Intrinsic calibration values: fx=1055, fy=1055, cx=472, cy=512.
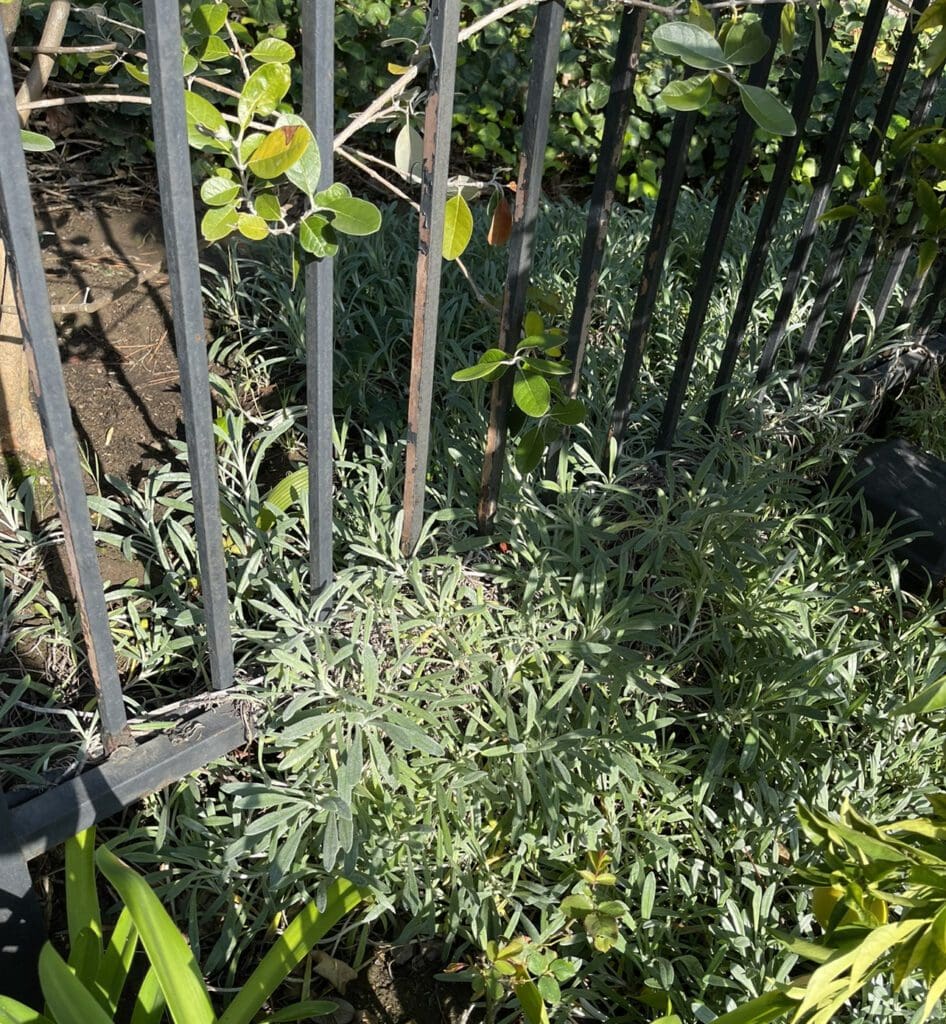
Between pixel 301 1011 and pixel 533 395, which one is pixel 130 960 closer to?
pixel 301 1011

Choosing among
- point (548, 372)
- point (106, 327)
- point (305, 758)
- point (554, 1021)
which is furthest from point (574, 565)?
point (106, 327)

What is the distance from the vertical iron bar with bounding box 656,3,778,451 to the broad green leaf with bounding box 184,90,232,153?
0.99 meters

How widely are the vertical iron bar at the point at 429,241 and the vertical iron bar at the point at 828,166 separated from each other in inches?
41.0

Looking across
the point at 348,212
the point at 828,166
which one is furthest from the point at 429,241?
the point at 828,166

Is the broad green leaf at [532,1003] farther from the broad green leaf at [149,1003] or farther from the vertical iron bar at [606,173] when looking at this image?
the vertical iron bar at [606,173]

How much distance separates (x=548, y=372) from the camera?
1.78 metres

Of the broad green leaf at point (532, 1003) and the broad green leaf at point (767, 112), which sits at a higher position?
the broad green leaf at point (767, 112)

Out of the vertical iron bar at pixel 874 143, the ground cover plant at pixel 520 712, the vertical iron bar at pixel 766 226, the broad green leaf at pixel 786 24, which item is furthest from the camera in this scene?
the vertical iron bar at pixel 874 143

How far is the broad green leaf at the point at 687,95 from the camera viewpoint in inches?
65.6

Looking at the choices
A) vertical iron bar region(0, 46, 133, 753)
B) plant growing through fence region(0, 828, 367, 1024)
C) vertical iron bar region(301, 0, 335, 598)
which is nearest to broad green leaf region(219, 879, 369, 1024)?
plant growing through fence region(0, 828, 367, 1024)

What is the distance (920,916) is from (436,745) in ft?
2.34

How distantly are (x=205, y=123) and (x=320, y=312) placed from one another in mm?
300

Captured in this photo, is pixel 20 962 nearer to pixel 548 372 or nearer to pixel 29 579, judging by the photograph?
pixel 29 579

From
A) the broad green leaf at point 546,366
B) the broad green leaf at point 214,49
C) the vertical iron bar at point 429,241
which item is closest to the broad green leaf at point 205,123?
the broad green leaf at point 214,49
